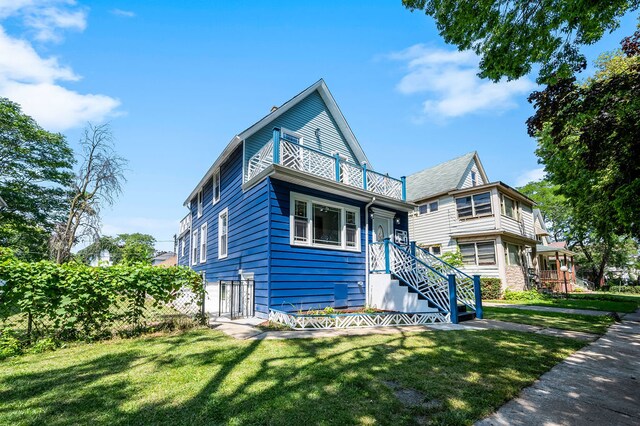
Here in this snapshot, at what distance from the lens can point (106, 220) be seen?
61.1 ft

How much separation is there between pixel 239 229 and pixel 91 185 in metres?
14.2

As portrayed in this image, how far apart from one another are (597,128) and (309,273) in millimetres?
8014

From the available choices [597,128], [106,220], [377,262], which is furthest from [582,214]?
[106,220]

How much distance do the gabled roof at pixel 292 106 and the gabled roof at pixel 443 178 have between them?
353 inches

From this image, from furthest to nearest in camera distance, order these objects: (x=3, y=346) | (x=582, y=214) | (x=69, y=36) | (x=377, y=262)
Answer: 1. (x=582, y=214)
2. (x=377, y=262)
3. (x=69, y=36)
4. (x=3, y=346)

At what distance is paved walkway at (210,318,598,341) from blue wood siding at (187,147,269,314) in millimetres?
1178

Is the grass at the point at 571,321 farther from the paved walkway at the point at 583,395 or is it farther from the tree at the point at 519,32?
the tree at the point at 519,32

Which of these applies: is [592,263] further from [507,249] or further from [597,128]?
[597,128]

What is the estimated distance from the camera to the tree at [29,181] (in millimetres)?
21266

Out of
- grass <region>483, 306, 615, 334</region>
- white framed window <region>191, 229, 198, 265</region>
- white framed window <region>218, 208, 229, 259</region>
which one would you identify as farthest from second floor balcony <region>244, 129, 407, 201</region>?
white framed window <region>191, 229, 198, 265</region>

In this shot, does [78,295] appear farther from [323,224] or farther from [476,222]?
[476,222]

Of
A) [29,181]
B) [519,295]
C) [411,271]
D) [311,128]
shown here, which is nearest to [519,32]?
[411,271]

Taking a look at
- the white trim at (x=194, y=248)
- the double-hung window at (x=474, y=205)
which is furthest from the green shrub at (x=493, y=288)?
the white trim at (x=194, y=248)

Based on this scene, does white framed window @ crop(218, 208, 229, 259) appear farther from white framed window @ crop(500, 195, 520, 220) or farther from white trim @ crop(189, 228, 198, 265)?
white framed window @ crop(500, 195, 520, 220)
